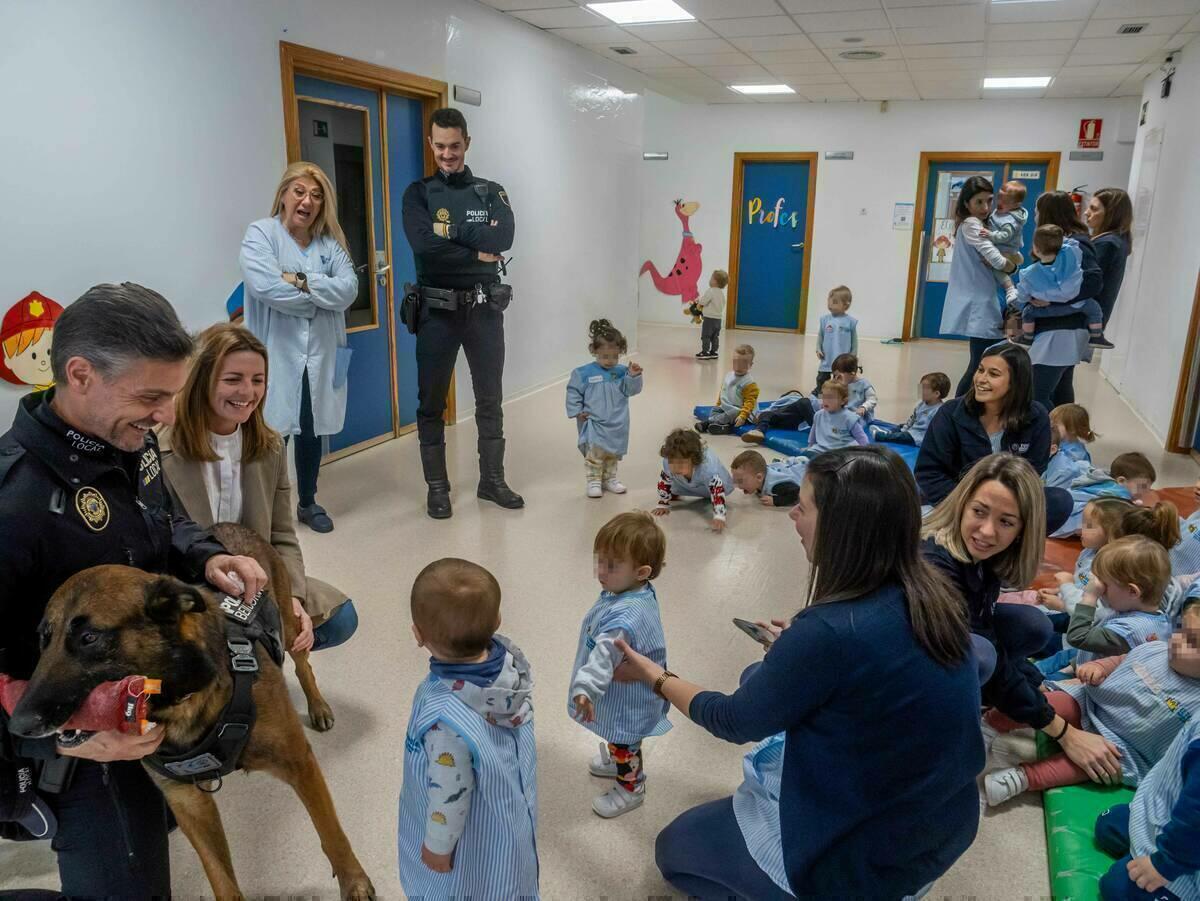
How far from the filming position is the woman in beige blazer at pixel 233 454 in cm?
231

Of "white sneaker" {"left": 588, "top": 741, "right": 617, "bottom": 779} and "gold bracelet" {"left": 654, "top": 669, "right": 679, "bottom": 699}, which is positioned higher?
"gold bracelet" {"left": 654, "top": 669, "right": 679, "bottom": 699}

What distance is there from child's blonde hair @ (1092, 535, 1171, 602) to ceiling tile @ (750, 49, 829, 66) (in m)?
6.17

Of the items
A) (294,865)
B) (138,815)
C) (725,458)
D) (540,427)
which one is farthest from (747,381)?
(138,815)

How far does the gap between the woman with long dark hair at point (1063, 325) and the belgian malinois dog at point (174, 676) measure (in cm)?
455

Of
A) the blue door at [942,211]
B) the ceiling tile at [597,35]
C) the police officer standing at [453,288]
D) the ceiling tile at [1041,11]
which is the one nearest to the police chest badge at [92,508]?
the police officer standing at [453,288]

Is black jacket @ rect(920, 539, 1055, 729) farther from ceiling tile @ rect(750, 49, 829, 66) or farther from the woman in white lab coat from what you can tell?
ceiling tile @ rect(750, 49, 829, 66)

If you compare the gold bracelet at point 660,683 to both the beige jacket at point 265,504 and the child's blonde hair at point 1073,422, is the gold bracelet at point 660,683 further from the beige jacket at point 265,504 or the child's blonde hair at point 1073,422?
the child's blonde hair at point 1073,422

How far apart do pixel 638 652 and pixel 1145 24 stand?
661 cm

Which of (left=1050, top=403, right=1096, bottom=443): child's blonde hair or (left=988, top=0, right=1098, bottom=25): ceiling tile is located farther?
(left=988, top=0, right=1098, bottom=25): ceiling tile

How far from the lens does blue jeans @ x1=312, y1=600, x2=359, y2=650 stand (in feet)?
8.60

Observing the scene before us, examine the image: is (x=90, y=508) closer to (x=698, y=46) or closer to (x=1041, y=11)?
(x=1041, y=11)

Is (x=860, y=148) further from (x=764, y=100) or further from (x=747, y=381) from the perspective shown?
(x=747, y=381)

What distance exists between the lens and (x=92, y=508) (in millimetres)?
1514

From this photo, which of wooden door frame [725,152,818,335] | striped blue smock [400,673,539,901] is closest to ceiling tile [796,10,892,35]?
wooden door frame [725,152,818,335]
